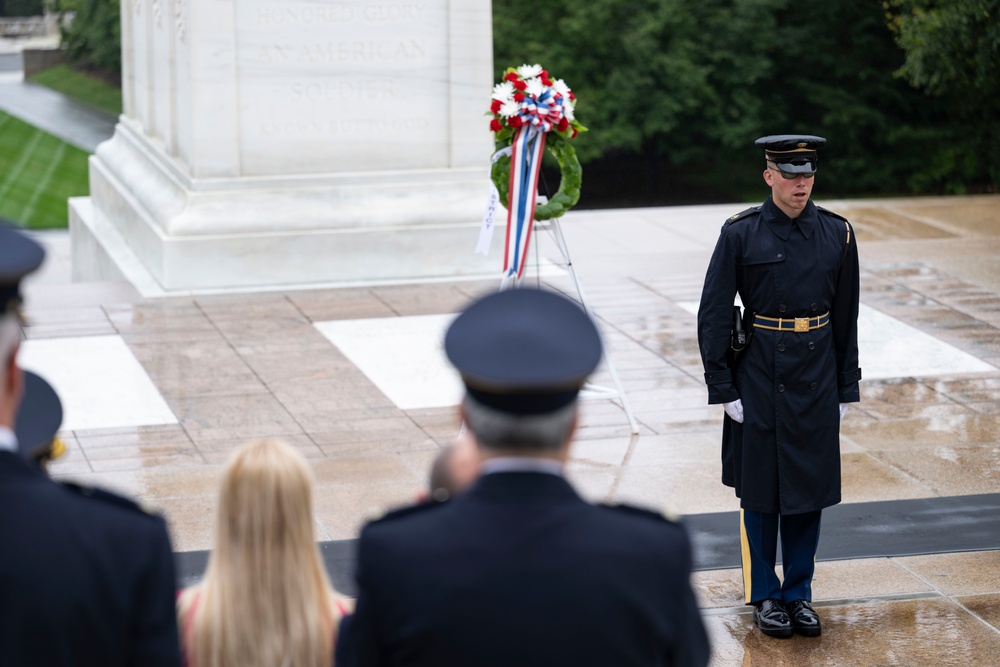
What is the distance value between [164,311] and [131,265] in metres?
1.66

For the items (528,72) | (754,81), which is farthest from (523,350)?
(754,81)

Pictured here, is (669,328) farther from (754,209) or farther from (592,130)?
(592,130)

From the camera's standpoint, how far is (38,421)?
266cm

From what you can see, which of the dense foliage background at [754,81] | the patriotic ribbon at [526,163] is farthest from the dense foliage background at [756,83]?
the patriotic ribbon at [526,163]

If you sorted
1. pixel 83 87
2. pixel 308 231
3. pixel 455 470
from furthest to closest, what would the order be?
pixel 83 87
pixel 308 231
pixel 455 470

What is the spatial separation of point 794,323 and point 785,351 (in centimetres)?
11

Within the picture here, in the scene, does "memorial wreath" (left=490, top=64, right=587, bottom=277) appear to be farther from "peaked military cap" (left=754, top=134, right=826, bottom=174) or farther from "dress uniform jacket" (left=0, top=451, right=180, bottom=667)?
"dress uniform jacket" (left=0, top=451, right=180, bottom=667)

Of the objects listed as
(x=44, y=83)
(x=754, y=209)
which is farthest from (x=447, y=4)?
(x=44, y=83)

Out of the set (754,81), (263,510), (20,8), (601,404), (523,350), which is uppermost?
(523,350)

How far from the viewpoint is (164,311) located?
34.1 ft

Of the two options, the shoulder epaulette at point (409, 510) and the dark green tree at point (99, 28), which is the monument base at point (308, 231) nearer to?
the shoulder epaulette at point (409, 510)

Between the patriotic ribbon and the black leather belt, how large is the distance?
2.20m

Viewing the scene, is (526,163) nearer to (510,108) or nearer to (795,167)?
(510,108)

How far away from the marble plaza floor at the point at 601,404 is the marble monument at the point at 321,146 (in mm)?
298
